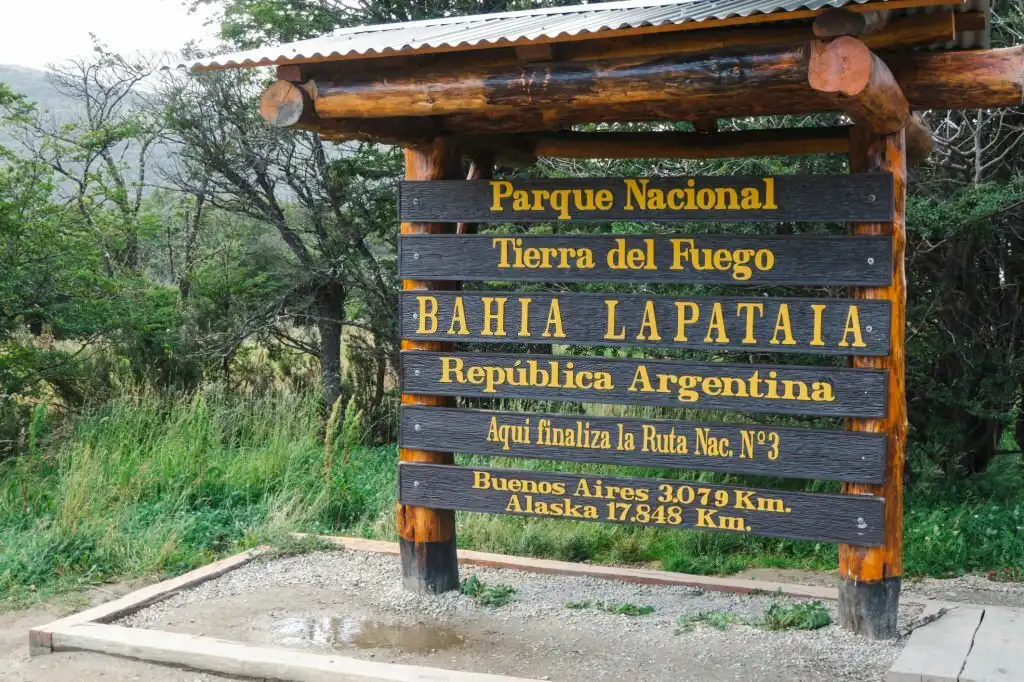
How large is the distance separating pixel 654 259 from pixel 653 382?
63cm

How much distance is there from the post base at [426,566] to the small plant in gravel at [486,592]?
126 mm

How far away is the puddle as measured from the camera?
5.24 m

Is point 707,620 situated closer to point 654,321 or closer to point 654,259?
point 654,321

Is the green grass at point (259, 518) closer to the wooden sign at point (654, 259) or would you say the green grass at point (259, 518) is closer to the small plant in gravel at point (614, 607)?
the small plant in gravel at point (614, 607)

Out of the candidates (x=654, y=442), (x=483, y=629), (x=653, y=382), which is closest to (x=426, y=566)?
(x=483, y=629)

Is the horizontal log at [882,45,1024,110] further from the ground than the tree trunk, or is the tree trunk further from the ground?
the horizontal log at [882,45,1024,110]

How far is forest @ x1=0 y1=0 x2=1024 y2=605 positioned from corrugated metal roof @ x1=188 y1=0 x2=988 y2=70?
2294 millimetres

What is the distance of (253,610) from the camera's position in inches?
230

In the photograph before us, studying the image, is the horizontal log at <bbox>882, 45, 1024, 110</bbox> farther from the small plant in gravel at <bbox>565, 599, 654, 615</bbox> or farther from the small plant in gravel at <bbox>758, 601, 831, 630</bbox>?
the small plant in gravel at <bbox>565, 599, 654, 615</bbox>

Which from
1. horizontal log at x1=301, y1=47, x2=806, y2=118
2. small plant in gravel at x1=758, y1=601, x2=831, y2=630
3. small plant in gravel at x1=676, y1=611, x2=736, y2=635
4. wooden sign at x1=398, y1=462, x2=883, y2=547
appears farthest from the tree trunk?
small plant in gravel at x1=758, y1=601, x2=831, y2=630

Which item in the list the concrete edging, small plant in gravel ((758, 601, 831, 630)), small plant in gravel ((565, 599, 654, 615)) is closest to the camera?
small plant in gravel ((758, 601, 831, 630))

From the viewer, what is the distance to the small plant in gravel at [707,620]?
17.9 feet

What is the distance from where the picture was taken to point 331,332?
13414mm

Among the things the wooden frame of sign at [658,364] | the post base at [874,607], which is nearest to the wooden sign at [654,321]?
the wooden frame of sign at [658,364]
